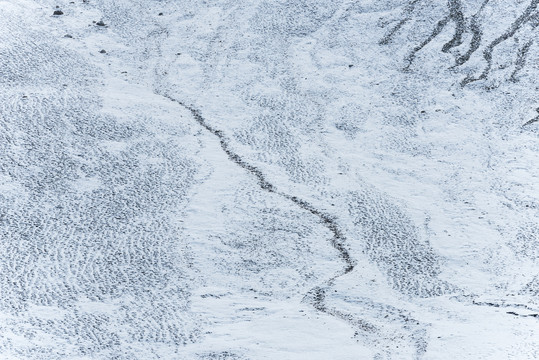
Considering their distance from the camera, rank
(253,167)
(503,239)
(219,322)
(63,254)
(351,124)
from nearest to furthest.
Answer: (219,322), (63,254), (503,239), (253,167), (351,124)

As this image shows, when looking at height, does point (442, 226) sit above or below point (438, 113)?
below

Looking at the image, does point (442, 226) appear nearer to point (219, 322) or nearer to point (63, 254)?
point (219, 322)

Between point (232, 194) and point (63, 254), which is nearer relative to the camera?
point (63, 254)

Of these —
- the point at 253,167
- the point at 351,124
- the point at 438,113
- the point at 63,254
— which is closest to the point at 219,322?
the point at 63,254

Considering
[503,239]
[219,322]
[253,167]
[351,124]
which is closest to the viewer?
[219,322]

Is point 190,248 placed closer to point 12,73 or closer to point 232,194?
point 232,194

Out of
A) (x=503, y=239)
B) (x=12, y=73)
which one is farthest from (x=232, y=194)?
(x=12, y=73)

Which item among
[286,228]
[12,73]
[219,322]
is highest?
[12,73]
